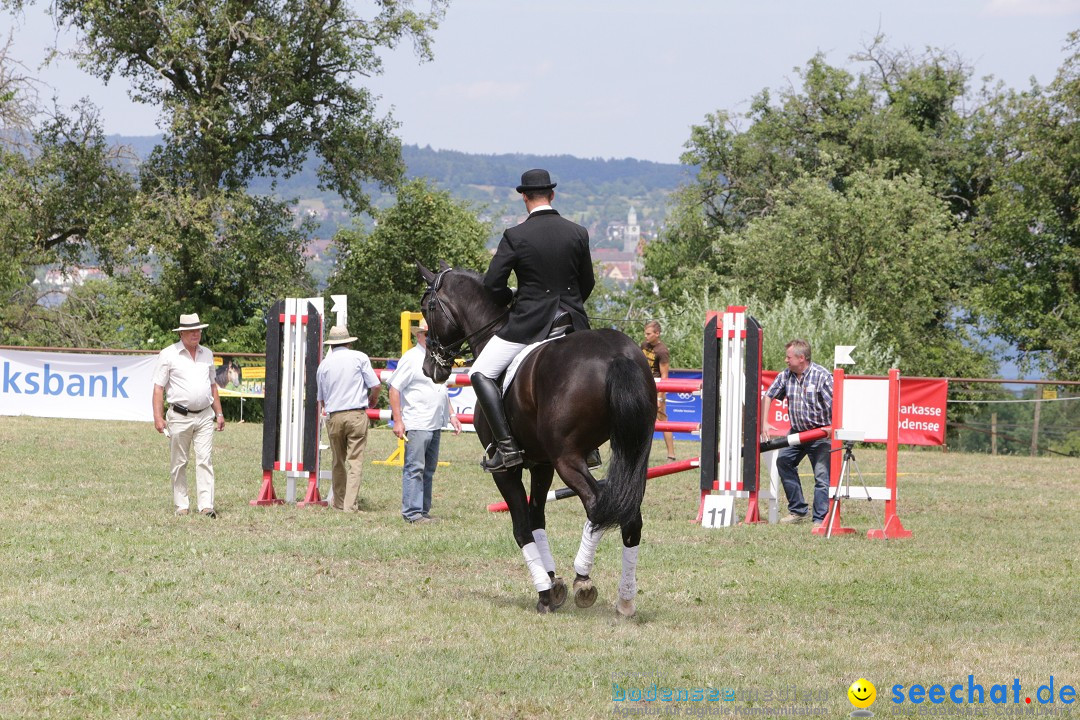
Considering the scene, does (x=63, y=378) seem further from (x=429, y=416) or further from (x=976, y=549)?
(x=976, y=549)

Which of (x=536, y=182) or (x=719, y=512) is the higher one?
(x=536, y=182)

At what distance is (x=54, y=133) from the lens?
37531 mm

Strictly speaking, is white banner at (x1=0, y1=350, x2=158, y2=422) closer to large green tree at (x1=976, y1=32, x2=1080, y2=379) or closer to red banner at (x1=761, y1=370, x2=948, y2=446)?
red banner at (x1=761, y1=370, x2=948, y2=446)

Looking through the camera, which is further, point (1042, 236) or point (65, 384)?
point (1042, 236)

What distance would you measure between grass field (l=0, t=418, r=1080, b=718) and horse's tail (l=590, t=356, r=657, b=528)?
0.69 metres

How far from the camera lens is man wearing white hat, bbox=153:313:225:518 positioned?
12.3m

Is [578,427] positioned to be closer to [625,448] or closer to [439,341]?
[625,448]

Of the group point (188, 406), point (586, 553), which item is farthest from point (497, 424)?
point (188, 406)

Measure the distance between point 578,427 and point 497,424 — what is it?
0.69 m

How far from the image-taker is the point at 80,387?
89.2 ft

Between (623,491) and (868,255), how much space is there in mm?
34492

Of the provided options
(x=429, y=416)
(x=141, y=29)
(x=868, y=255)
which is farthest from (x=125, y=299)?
(x=429, y=416)

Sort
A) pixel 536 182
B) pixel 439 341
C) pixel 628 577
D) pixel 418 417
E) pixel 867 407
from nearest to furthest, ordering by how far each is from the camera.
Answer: pixel 628 577 → pixel 536 182 → pixel 439 341 → pixel 867 407 → pixel 418 417

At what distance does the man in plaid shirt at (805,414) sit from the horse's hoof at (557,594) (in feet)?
18.3
